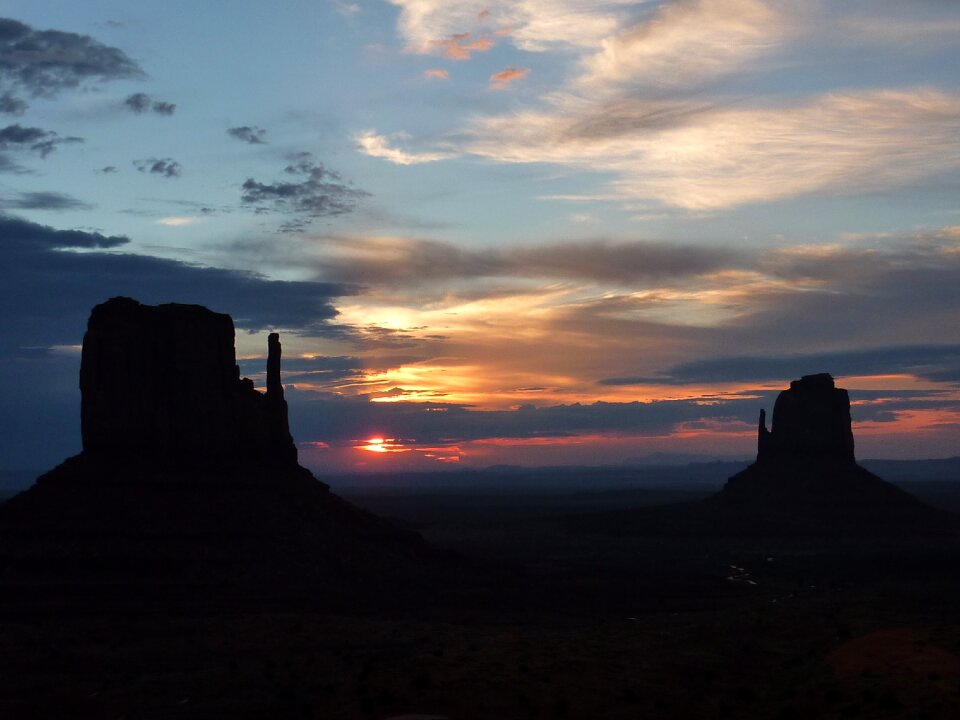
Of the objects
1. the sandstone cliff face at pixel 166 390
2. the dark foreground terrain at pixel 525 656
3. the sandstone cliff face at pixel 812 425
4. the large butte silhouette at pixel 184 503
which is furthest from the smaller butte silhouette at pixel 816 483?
the sandstone cliff face at pixel 166 390

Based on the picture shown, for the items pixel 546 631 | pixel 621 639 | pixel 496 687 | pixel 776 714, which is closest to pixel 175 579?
pixel 546 631

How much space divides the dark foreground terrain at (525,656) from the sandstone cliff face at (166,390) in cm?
1947

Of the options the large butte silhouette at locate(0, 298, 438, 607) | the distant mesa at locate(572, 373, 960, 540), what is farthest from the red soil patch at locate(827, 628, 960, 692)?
the distant mesa at locate(572, 373, 960, 540)

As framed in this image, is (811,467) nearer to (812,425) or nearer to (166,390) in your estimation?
(812,425)

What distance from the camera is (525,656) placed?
49.3 m

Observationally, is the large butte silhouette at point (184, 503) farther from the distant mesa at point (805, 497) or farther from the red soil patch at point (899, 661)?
the distant mesa at point (805, 497)

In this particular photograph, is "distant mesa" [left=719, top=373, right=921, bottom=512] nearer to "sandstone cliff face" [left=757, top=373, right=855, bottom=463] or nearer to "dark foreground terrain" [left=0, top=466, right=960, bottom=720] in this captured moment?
"sandstone cliff face" [left=757, top=373, right=855, bottom=463]

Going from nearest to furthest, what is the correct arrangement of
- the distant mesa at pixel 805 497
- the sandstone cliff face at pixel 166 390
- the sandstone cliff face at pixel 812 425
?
the sandstone cliff face at pixel 166 390, the distant mesa at pixel 805 497, the sandstone cliff face at pixel 812 425

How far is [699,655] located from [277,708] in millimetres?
20680

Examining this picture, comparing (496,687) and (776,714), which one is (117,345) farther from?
(776,714)

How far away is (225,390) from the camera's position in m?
90.2

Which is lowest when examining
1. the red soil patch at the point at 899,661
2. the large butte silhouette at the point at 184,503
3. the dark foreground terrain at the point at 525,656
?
the dark foreground terrain at the point at 525,656

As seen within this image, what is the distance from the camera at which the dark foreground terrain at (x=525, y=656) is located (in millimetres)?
41562

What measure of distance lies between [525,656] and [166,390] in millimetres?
48990
